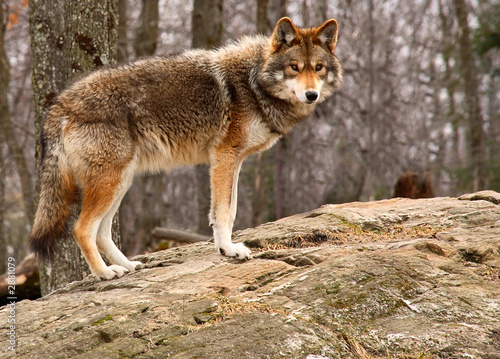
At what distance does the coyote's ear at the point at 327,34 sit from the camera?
5.02 meters

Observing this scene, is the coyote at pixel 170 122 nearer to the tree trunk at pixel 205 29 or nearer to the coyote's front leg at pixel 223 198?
the coyote's front leg at pixel 223 198

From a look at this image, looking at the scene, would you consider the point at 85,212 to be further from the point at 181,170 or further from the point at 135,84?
the point at 181,170

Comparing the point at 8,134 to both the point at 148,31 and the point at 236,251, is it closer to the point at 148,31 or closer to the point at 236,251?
the point at 148,31

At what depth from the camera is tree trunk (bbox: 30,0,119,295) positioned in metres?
5.84

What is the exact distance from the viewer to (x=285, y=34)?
5.00 m

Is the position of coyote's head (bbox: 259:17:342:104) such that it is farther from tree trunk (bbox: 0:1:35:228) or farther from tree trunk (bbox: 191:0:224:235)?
tree trunk (bbox: 0:1:35:228)

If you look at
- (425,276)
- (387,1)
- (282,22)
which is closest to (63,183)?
(282,22)

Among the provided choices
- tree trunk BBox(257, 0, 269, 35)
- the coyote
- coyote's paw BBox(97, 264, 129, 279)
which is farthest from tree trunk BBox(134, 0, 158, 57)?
coyote's paw BBox(97, 264, 129, 279)

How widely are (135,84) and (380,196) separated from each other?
10622 millimetres

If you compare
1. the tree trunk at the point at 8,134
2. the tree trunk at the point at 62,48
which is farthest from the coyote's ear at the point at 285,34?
the tree trunk at the point at 8,134

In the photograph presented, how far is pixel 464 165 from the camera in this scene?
14.1 m

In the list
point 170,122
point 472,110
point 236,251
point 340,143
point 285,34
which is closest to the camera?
point 236,251

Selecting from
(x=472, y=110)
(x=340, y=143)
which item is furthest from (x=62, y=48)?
(x=472, y=110)

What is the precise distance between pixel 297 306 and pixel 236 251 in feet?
3.60
